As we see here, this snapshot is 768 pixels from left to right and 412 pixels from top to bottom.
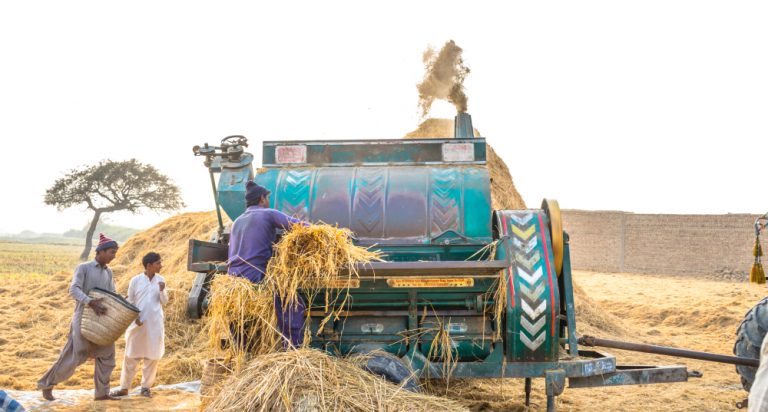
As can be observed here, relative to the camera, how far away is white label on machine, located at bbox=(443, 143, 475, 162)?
281 inches

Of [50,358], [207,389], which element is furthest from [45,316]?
[207,389]

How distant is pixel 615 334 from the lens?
1262 centimetres

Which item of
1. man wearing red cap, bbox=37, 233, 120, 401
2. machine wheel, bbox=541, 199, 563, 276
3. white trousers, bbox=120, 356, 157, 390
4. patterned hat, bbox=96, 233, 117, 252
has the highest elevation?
machine wheel, bbox=541, 199, 563, 276

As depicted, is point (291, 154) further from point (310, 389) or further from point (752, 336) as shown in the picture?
point (752, 336)

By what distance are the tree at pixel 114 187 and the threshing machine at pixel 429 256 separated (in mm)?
35882

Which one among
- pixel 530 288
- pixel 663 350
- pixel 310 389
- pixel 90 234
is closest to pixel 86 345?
pixel 310 389

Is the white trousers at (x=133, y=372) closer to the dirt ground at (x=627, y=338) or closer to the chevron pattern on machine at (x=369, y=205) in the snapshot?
the dirt ground at (x=627, y=338)

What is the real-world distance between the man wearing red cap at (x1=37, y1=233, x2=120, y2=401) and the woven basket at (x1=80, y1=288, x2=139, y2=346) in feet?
0.21

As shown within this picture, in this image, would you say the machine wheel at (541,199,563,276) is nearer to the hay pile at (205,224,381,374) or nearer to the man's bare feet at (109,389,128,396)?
the hay pile at (205,224,381,374)

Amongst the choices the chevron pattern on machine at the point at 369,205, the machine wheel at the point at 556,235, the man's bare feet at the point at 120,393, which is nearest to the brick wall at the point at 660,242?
the machine wheel at the point at 556,235

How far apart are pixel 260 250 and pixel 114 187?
126ft

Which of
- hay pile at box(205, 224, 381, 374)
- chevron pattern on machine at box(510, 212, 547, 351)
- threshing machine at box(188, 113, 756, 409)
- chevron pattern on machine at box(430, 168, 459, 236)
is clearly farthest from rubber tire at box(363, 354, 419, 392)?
chevron pattern on machine at box(430, 168, 459, 236)

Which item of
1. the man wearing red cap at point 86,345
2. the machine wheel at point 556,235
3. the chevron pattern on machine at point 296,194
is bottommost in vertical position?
the man wearing red cap at point 86,345

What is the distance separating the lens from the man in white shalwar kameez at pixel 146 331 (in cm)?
788
